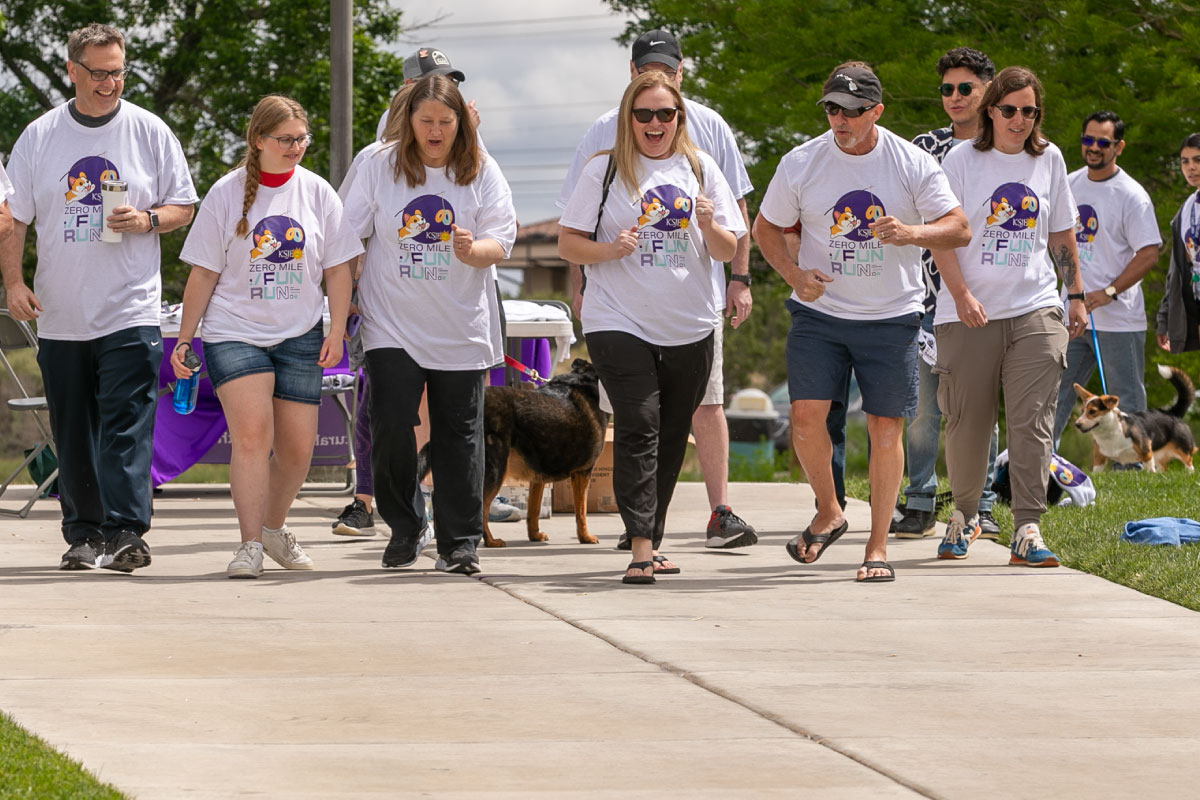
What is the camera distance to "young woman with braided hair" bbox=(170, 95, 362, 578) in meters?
6.89

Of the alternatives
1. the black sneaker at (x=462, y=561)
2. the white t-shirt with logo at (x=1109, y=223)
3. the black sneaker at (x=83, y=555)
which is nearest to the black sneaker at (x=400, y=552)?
the black sneaker at (x=462, y=561)

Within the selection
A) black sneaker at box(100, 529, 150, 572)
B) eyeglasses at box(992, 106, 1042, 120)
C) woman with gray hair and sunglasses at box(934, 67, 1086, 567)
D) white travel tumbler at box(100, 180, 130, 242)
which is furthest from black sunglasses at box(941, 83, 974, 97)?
black sneaker at box(100, 529, 150, 572)

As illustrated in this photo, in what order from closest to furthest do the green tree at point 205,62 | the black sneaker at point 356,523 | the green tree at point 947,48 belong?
1. the black sneaker at point 356,523
2. the green tree at point 947,48
3. the green tree at point 205,62

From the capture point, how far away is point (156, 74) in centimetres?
2630

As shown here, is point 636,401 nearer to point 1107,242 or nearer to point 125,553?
point 125,553

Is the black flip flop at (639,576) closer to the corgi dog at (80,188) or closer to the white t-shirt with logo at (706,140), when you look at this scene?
the white t-shirt with logo at (706,140)

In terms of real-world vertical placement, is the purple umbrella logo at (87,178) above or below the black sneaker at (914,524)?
above

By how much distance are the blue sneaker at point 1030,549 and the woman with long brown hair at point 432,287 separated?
2361 mm

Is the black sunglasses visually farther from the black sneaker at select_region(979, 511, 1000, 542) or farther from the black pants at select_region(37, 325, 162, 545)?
Answer: the black pants at select_region(37, 325, 162, 545)

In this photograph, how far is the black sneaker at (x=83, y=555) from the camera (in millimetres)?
7148

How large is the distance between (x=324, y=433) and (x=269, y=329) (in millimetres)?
4298

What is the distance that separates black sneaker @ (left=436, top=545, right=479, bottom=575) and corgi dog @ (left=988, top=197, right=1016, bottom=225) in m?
2.67

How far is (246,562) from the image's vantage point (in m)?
6.97

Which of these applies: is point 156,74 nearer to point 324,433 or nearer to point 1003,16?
point 1003,16
